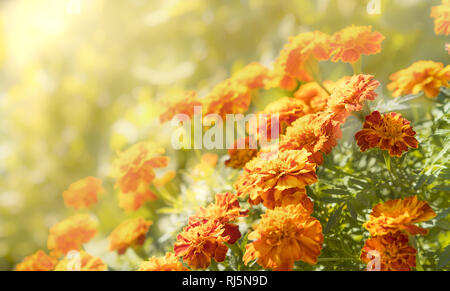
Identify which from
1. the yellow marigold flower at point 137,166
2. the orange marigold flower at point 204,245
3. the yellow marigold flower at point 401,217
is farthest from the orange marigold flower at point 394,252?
the yellow marigold flower at point 137,166

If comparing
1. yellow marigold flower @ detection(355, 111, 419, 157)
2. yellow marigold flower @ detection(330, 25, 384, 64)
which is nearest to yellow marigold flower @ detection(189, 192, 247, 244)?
yellow marigold flower @ detection(355, 111, 419, 157)

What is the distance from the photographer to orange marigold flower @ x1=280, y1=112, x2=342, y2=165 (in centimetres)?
60

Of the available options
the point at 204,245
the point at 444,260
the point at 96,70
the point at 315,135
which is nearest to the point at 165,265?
the point at 204,245

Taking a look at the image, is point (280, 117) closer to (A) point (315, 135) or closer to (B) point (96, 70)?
(A) point (315, 135)

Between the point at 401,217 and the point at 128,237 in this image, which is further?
the point at 128,237

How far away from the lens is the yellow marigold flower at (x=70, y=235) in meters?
0.90

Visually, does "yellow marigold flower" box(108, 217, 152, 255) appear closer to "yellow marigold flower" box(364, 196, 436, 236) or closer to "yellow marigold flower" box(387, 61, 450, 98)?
"yellow marigold flower" box(364, 196, 436, 236)

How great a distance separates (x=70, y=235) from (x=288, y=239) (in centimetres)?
59

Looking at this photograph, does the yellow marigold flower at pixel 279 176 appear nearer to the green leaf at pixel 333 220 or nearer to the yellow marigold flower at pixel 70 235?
the green leaf at pixel 333 220

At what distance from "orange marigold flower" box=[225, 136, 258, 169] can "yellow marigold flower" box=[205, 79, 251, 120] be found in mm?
96

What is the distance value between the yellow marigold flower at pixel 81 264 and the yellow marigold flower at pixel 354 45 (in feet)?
2.11

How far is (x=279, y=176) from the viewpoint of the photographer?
1.88 feet
